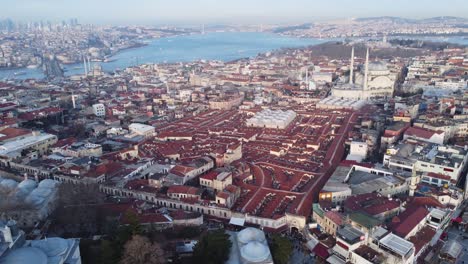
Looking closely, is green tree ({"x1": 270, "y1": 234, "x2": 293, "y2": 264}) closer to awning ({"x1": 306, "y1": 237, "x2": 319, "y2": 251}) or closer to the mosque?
awning ({"x1": 306, "y1": 237, "x2": 319, "y2": 251})

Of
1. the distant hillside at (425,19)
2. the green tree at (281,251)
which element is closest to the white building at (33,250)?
the green tree at (281,251)

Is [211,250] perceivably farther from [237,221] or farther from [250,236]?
[237,221]

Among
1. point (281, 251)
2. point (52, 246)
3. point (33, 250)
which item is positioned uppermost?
point (33, 250)

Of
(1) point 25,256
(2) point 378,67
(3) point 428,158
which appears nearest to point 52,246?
(1) point 25,256

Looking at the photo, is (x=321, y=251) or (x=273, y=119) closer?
(x=321, y=251)

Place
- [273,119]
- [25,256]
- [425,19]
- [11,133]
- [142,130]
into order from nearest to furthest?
[25,256] → [11,133] → [142,130] → [273,119] → [425,19]

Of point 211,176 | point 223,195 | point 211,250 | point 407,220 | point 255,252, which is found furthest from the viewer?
point 211,176

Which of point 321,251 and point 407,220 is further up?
point 407,220
